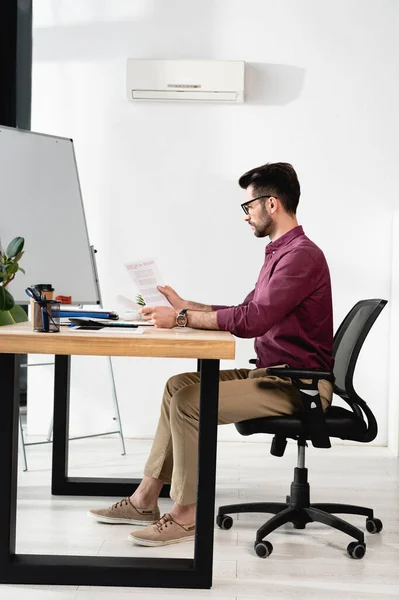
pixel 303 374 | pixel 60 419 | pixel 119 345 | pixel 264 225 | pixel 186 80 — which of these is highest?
pixel 186 80

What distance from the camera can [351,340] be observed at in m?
3.00

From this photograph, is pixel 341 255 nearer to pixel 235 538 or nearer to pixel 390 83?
pixel 390 83

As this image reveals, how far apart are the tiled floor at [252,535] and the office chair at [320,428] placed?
76 millimetres

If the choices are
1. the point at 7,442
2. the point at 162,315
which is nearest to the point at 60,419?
the point at 162,315

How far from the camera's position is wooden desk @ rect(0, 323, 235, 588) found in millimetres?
2252

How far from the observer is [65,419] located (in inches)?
137

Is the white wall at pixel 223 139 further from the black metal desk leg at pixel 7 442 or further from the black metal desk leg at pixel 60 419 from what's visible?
the black metal desk leg at pixel 7 442

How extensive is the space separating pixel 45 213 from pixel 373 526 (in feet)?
6.83

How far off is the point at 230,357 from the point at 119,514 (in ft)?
3.44

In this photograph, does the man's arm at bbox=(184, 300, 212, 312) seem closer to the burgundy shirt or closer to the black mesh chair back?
the burgundy shirt

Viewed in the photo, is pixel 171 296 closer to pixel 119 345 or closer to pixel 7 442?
pixel 119 345

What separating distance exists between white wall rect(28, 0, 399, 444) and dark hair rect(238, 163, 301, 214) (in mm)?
1795

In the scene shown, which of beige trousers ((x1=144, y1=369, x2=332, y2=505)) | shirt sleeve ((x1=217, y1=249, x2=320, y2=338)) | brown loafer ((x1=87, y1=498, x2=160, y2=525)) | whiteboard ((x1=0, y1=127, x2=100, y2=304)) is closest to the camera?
beige trousers ((x1=144, y1=369, x2=332, y2=505))

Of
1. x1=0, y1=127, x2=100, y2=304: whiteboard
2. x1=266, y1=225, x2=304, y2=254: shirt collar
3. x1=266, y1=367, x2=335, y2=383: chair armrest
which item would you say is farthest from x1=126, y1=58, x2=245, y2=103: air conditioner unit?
x1=266, y1=367, x2=335, y2=383: chair armrest
